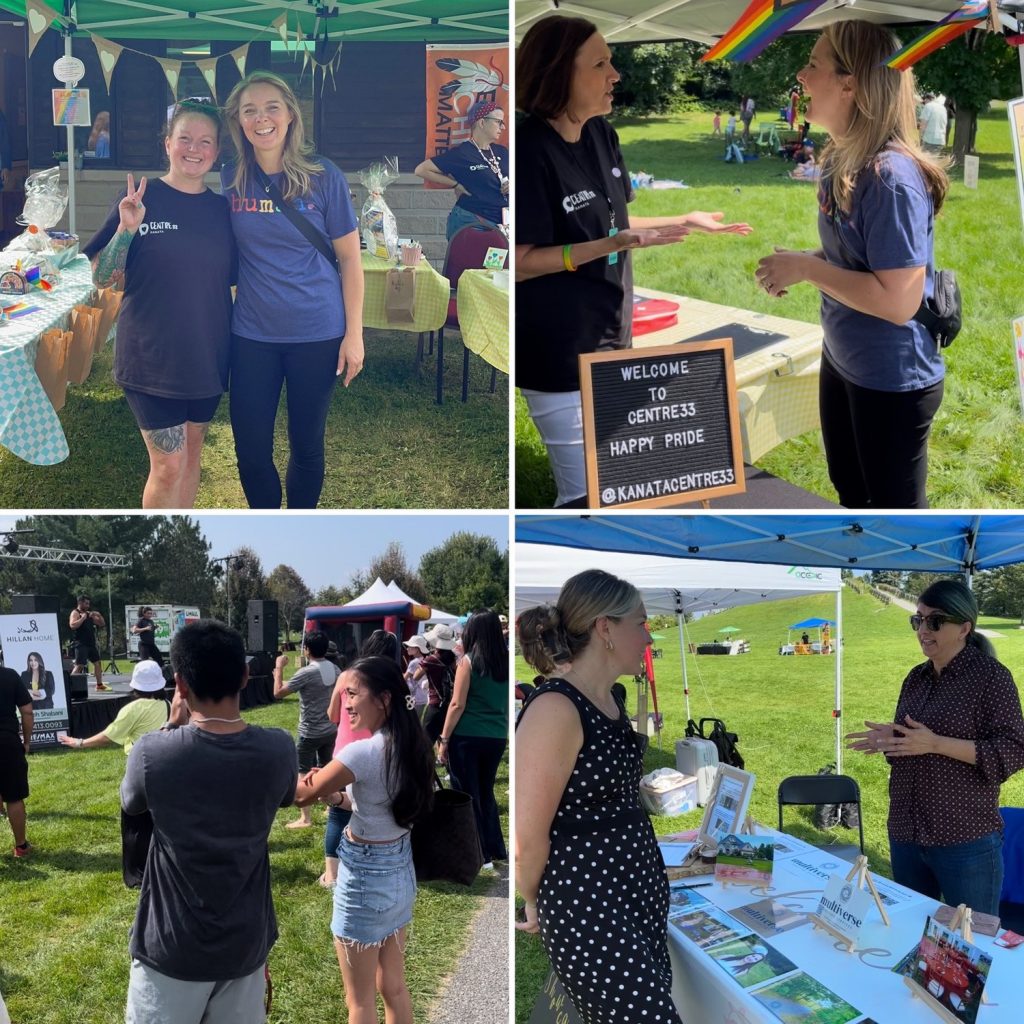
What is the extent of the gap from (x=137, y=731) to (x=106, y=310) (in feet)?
4.43

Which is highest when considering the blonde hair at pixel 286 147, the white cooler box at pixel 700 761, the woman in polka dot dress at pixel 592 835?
the blonde hair at pixel 286 147

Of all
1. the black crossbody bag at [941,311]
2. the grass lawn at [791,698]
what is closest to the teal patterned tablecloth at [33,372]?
the black crossbody bag at [941,311]

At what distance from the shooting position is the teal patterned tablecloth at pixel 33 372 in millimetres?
2680

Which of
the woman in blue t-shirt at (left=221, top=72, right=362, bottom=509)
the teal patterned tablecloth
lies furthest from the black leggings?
the teal patterned tablecloth

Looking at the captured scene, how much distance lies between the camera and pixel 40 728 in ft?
15.2

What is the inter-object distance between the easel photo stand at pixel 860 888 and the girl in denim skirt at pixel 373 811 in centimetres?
96

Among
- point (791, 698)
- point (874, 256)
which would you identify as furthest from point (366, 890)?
point (791, 698)

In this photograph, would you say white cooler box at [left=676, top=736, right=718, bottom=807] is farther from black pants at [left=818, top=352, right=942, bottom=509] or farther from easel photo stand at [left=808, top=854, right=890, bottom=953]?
easel photo stand at [left=808, top=854, right=890, bottom=953]

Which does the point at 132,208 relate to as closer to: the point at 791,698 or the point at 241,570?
the point at 241,570

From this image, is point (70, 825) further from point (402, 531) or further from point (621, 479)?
point (621, 479)

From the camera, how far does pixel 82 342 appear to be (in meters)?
2.82

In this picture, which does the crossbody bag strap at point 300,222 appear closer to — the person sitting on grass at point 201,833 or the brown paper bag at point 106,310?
the brown paper bag at point 106,310

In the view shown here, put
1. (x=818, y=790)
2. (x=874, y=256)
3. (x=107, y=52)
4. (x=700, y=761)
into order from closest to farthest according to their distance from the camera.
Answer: (x=874, y=256), (x=107, y=52), (x=818, y=790), (x=700, y=761)

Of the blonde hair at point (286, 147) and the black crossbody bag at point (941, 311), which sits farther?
the blonde hair at point (286, 147)
